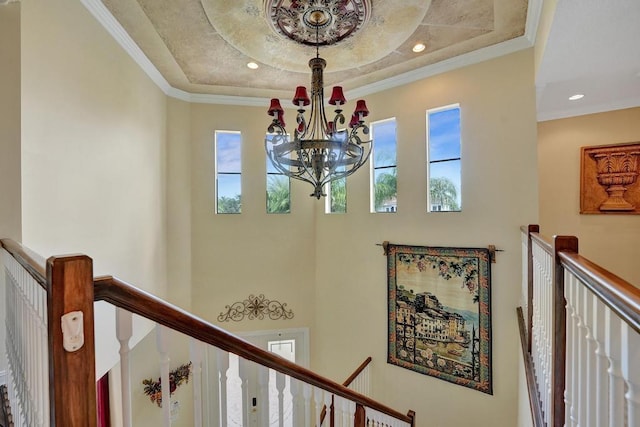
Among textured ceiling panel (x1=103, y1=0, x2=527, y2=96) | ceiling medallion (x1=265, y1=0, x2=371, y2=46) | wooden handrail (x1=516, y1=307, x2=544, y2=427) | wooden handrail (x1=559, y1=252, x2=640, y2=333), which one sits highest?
textured ceiling panel (x1=103, y1=0, x2=527, y2=96)

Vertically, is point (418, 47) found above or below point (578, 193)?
above

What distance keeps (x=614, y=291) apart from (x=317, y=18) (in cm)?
295

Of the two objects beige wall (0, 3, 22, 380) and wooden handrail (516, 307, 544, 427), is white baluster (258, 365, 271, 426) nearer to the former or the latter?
wooden handrail (516, 307, 544, 427)

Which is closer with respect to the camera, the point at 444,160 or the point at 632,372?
the point at 632,372

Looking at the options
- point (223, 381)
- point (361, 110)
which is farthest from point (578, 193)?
point (223, 381)

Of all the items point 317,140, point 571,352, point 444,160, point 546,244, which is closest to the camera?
point 571,352

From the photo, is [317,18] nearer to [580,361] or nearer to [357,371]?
[580,361]

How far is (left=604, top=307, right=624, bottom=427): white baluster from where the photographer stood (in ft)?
2.31

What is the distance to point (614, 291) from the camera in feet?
2.24

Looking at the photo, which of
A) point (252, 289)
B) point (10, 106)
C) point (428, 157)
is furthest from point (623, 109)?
point (10, 106)

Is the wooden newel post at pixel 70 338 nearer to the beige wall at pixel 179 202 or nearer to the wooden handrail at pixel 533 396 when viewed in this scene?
the wooden handrail at pixel 533 396

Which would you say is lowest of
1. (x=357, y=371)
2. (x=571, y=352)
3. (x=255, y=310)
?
(x=357, y=371)

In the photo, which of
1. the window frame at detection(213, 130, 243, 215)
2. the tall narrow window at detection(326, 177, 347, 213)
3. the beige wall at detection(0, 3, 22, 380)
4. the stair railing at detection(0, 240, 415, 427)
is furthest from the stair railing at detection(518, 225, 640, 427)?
the window frame at detection(213, 130, 243, 215)

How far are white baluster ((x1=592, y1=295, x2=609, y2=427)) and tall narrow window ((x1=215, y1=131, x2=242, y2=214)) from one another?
4778mm
